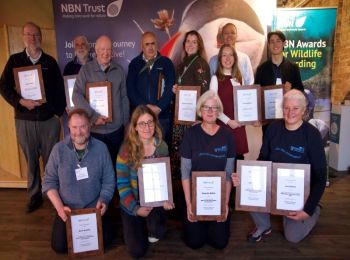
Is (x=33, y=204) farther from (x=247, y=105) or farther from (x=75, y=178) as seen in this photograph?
(x=247, y=105)

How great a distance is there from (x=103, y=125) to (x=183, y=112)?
799mm

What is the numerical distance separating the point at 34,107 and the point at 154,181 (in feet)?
5.45

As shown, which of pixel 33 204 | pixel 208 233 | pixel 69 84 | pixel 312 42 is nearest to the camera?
pixel 208 233

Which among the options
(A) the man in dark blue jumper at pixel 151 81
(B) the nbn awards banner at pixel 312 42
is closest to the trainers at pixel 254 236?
(A) the man in dark blue jumper at pixel 151 81

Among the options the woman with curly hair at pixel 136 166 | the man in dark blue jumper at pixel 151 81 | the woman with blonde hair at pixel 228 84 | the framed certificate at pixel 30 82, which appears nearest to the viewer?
the woman with curly hair at pixel 136 166

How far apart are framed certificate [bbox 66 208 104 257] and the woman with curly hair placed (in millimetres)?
243

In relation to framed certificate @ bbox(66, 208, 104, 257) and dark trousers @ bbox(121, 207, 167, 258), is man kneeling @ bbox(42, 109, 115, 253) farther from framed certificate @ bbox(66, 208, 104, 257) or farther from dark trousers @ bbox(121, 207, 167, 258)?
dark trousers @ bbox(121, 207, 167, 258)

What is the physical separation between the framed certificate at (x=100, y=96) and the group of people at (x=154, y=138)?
60 mm

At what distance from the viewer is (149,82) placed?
3.09m

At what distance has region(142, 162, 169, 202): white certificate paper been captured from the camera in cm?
249

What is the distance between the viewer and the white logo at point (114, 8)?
377 cm

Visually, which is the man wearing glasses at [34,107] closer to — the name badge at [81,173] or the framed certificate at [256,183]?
the name badge at [81,173]

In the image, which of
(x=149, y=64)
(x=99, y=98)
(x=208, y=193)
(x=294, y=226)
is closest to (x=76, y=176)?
(x=99, y=98)

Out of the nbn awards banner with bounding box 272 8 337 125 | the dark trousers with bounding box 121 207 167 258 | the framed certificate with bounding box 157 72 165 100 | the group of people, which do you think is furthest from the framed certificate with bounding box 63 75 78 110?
the nbn awards banner with bounding box 272 8 337 125
